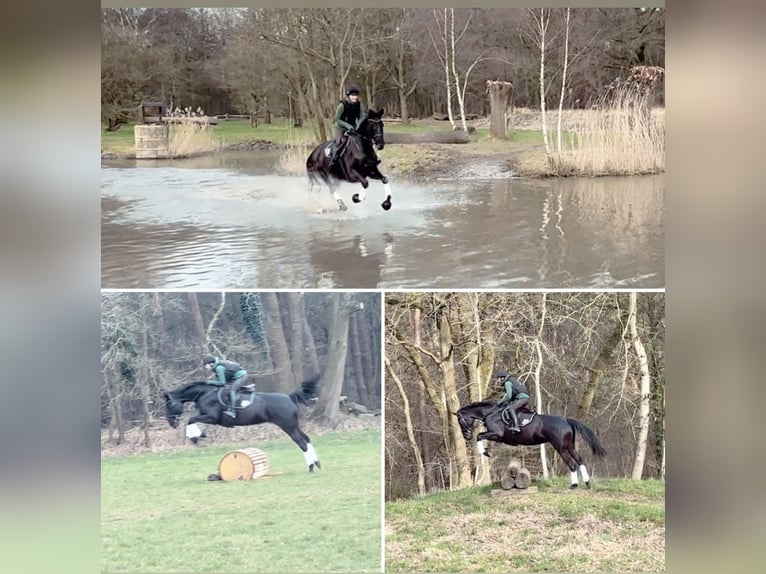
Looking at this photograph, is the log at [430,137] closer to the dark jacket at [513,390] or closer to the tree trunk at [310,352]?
the tree trunk at [310,352]

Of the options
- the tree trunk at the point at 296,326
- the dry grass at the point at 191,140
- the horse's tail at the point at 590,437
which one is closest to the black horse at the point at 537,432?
the horse's tail at the point at 590,437

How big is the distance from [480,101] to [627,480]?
7.95 feet

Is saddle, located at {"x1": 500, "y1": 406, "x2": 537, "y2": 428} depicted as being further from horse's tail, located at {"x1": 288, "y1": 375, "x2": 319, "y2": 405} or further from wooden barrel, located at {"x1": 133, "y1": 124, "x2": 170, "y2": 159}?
wooden barrel, located at {"x1": 133, "y1": 124, "x2": 170, "y2": 159}

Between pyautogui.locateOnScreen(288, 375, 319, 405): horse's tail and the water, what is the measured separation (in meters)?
0.57

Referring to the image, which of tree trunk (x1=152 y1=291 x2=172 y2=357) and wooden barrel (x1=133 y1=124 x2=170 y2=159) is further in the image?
wooden barrel (x1=133 y1=124 x2=170 y2=159)

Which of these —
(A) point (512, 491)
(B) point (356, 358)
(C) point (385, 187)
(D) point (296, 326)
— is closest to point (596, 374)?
(A) point (512, 491)

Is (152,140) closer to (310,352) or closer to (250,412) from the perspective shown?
(310,352)

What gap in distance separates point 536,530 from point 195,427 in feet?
6.88

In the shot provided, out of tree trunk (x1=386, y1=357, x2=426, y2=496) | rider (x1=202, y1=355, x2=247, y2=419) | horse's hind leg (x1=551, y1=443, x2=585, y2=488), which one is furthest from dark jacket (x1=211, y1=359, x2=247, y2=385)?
horse's hind leg (x1=551, y1=443, x2=585, y2=488)

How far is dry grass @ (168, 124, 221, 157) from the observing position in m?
4.90

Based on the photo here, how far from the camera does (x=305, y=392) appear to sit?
188 inches

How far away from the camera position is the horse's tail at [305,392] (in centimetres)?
477

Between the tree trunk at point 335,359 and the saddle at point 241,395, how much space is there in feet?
1.31
